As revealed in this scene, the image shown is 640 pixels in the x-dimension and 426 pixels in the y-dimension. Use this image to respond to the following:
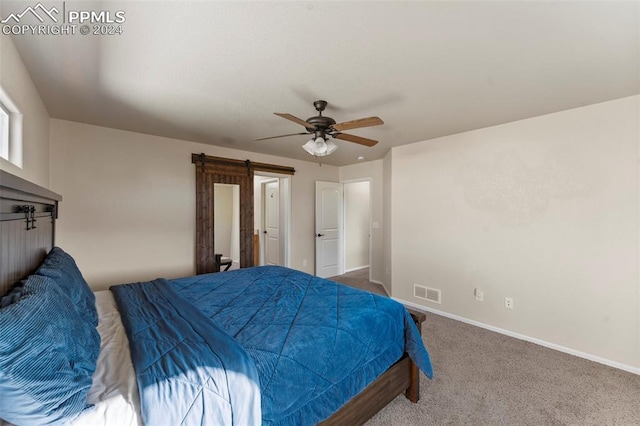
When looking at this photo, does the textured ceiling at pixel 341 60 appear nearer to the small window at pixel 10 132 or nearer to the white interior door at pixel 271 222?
the small window at pixel 10 132

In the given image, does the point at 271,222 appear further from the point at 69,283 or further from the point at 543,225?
the point at 543,225

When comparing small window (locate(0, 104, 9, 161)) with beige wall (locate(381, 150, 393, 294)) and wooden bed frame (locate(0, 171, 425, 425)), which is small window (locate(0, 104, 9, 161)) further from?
beige wall (locate(381, 150, 393, 294))

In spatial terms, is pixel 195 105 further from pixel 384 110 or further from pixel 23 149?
pixel 384 110

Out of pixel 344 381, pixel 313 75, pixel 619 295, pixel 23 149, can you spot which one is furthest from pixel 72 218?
pixel 619 295

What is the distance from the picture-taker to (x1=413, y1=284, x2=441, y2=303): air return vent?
3.71 metres

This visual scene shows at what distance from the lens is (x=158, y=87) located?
217cm

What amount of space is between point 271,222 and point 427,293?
3293 mm

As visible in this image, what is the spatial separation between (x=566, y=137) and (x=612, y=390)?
2.26 metres

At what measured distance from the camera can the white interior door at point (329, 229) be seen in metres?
5.36

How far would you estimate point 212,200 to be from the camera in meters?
3.96

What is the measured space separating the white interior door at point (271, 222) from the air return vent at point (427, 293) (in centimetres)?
260

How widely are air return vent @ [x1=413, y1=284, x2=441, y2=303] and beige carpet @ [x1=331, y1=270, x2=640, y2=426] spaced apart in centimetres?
86

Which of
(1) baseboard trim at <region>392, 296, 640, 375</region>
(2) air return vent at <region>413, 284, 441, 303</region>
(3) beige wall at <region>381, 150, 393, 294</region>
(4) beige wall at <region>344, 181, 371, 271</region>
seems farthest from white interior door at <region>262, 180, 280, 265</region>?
(1) baseboard trim at <region>392, 296, 640, 375</region>

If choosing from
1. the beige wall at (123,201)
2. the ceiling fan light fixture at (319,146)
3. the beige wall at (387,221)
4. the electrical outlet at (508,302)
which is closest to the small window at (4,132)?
the beige wall at (123,201)
